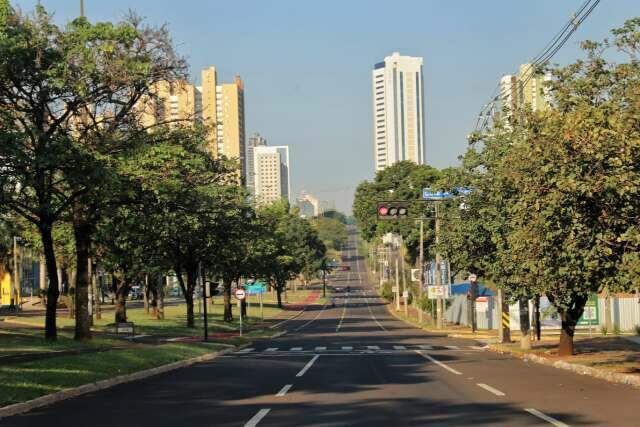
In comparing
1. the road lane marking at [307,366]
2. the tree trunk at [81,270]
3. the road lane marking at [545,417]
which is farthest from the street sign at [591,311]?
the road lane marking at [545,417]

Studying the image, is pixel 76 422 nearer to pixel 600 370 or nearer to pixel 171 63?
pixel 600 370

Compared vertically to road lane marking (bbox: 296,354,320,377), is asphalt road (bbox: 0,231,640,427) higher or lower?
higher

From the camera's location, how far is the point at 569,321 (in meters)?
28.1

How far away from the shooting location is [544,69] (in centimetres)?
2122

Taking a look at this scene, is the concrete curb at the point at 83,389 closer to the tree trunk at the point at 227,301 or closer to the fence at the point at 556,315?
the fence at the point at 556,315

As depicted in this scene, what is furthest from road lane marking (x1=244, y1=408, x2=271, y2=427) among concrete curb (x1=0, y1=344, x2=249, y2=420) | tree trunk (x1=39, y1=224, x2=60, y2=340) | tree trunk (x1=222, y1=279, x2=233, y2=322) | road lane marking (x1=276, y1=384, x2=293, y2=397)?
tree trunk (x1=222, y1=279, x2=233, y2=322)

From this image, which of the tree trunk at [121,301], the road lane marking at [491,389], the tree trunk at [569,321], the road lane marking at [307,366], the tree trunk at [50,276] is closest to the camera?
the road lane marking at [491,389]

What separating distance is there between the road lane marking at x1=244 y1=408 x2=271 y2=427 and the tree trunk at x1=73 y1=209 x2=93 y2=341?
781 inches

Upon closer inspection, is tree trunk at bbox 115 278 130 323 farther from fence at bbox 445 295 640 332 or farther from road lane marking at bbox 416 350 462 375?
road lane marking at bbox 416 350 462 375

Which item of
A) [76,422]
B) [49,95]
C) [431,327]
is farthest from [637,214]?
[431,327]

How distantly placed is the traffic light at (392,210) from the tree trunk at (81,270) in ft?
37.0

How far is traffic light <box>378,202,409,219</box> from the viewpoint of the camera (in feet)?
101

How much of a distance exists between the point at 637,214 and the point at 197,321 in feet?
186

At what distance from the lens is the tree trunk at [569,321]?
27.8m
